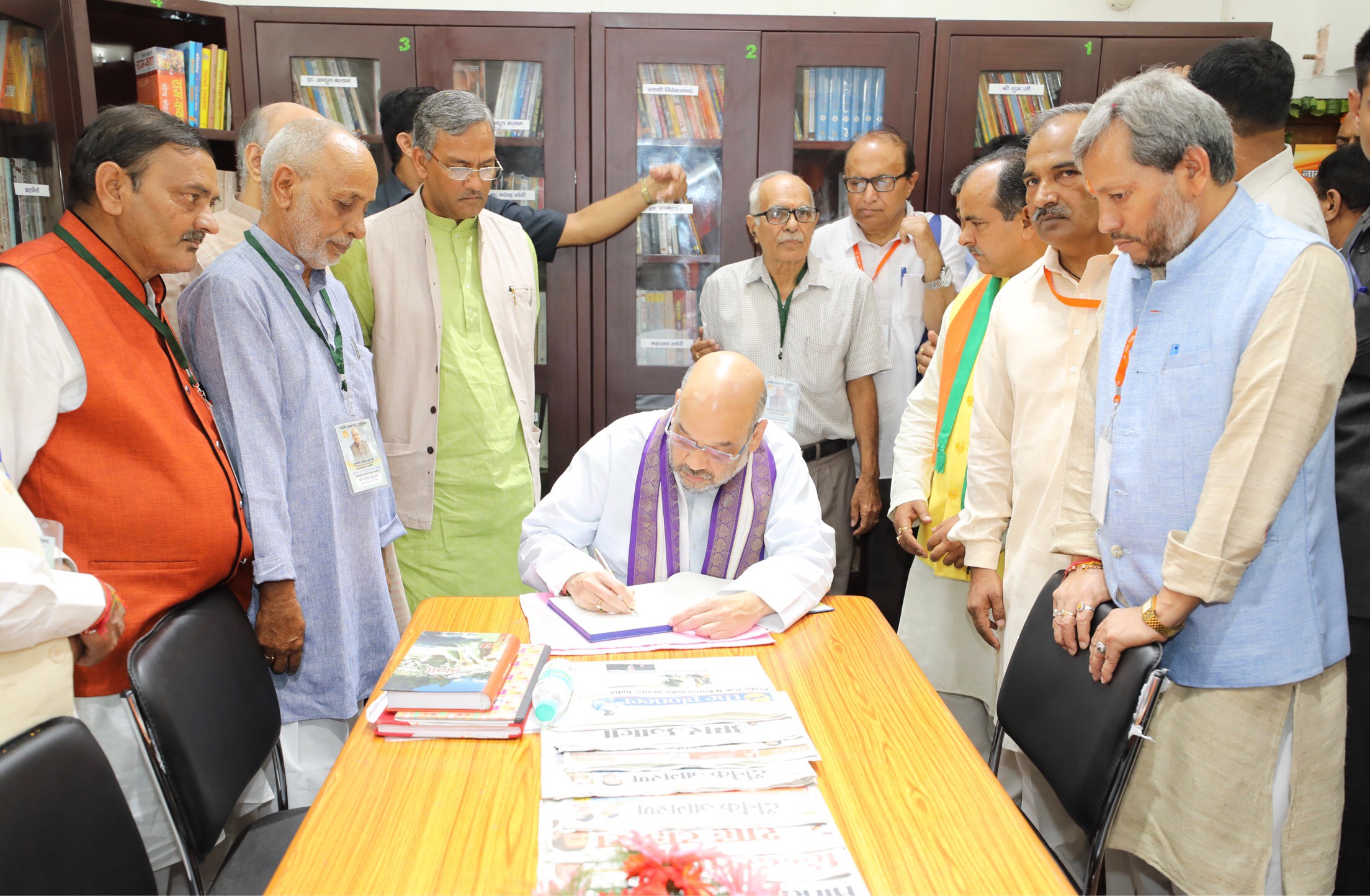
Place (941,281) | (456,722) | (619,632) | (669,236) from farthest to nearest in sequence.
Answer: (669,236)
(941,281)
(619,632)
(456,722)

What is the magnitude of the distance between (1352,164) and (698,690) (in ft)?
8.68

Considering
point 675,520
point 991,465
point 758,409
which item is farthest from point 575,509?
point 991,465

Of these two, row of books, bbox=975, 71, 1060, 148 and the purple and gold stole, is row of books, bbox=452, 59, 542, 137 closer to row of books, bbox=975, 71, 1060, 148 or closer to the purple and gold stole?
row of books, bbox=975, 71, 1060, 148

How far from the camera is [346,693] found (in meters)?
2.15

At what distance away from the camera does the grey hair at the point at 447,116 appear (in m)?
2.73

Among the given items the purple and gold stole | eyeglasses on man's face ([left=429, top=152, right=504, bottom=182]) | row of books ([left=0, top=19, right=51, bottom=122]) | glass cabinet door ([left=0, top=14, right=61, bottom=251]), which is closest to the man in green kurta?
eyeglasses on man's face ([left=429, top=152, right=504, bottom=182])

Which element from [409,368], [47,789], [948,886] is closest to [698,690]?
[948,886]

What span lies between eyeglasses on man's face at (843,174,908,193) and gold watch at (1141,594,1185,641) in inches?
84.5

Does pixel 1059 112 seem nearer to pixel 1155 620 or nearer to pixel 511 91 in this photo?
pixel 1155 620

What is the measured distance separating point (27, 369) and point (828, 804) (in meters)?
1.59

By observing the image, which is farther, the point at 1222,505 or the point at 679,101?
the point at 679,101

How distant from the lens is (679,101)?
3.58 m

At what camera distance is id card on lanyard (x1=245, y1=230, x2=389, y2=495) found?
Result: 213 centimetres

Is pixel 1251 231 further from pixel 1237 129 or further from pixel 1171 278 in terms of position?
pixel 1237 129
